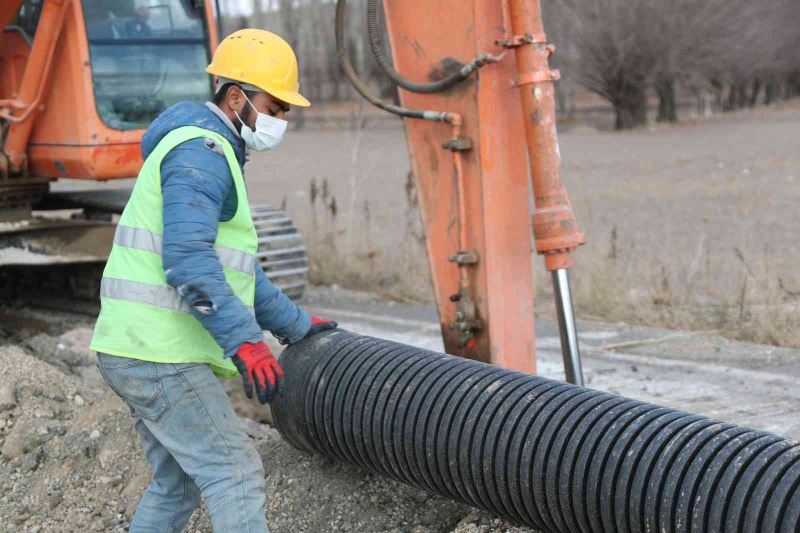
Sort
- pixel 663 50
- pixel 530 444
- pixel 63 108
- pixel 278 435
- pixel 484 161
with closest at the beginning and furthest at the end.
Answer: pixel 530 444 → pixel 484 161 → pixel 278 435 → pixel 63 108 → pixel 663 50

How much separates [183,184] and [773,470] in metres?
1.93

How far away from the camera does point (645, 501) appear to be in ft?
11.2

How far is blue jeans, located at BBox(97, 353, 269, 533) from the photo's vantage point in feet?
11.4

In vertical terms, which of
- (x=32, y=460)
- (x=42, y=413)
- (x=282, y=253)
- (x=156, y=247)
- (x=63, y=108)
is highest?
(x=63, y=108)

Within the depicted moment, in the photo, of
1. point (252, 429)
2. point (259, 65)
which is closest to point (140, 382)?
point (259, 65)

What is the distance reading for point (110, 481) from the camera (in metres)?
4.84

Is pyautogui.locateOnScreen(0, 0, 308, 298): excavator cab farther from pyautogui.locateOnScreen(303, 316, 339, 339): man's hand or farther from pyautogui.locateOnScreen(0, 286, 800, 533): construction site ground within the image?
pyautogui.locateOnScreen(303, 316, 339, 339): man's hand

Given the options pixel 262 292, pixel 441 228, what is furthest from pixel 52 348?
pixel 262 292

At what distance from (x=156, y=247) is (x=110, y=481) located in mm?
1773

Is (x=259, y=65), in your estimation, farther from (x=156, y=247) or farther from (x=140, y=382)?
(x=140, y=382)

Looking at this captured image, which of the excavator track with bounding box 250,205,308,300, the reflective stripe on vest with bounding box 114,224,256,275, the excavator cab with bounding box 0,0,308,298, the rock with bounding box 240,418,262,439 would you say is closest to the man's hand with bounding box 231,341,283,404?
the reflective stripe on vest with bounding box 114,224,256,275

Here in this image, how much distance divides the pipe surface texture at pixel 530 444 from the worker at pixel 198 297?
2.39ft

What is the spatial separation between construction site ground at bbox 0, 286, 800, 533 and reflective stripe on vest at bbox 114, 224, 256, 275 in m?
1.33

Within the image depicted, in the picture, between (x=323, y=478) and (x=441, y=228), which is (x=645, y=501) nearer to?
(x=323, y=478)
